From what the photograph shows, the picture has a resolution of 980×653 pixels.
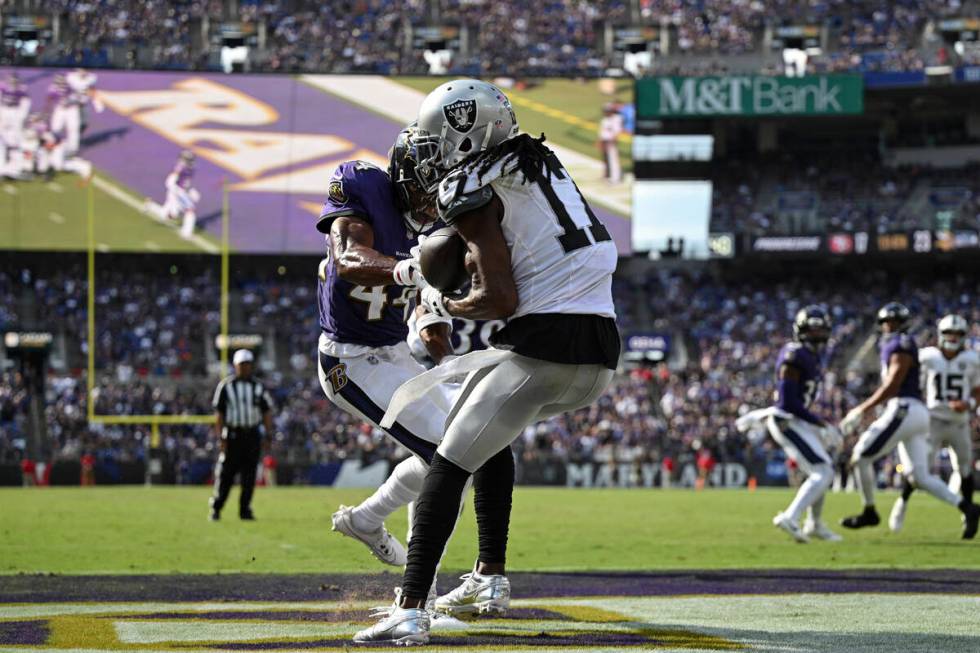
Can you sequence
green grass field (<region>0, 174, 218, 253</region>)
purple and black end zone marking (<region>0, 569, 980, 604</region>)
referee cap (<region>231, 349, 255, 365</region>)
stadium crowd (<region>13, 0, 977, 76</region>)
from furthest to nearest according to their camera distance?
stadium crowd (<region>13, 0, 977, 76</region>), green grass field (<region>0, 174, 218, 253</region>), referee cap (<region>231, 349, 255, 365</region>), purple and black end zone marking (<region>0, 569, 980, 604</region>)

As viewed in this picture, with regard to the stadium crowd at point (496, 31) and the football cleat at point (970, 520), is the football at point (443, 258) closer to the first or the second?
the football cleat at point (970, 520)

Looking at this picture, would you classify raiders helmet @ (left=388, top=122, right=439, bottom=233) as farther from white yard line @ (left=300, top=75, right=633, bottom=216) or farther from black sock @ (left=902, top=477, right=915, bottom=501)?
white yard line @ (left=300, top=75, right=633, bottom=216)

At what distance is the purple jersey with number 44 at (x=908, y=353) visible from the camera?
463 inches

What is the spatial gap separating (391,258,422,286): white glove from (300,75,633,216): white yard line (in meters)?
30.9

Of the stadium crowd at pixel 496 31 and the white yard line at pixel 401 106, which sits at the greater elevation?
the stadium crowd at pixel 496 31

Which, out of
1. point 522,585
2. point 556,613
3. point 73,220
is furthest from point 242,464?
point 73,220

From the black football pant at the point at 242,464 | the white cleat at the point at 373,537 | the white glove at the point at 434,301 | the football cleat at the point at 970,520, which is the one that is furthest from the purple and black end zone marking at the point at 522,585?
the black football pant at the point at 242,464

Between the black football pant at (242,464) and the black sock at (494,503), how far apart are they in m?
9.42

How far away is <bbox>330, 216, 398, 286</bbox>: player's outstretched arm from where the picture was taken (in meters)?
5.50

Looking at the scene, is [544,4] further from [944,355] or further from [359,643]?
[359,643]

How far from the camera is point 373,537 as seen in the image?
613cm

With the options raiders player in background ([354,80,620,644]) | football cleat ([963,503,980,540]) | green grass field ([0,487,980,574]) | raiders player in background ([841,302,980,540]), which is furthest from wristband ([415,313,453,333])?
football cleat ([963,503,980,540])

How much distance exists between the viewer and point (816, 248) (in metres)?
39.4

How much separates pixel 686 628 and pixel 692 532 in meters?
7.89
